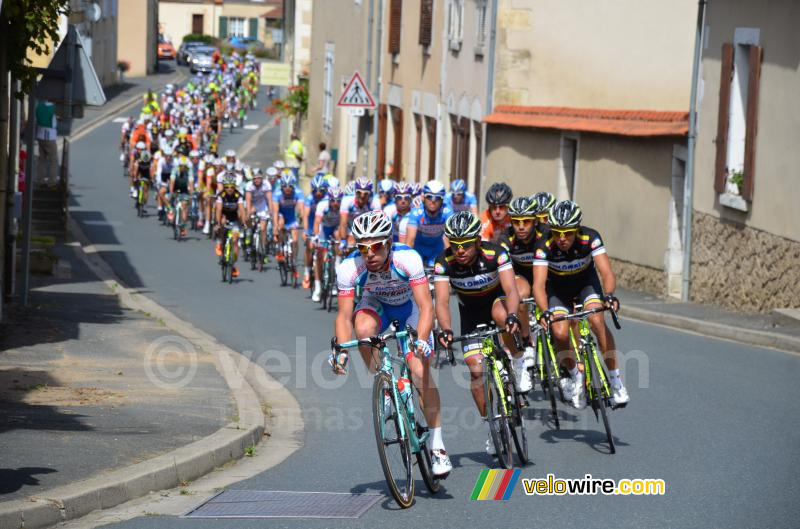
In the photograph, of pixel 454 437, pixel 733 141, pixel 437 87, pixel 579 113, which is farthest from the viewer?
pixel 437 87

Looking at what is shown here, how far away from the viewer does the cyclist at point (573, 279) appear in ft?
34.7

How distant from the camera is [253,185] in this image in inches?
1020

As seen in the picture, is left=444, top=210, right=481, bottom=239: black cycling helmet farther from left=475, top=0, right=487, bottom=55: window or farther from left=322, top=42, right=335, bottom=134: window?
left=322, top=42, right=335, bottom=134: window

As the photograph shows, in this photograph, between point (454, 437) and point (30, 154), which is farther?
point (30, 154)

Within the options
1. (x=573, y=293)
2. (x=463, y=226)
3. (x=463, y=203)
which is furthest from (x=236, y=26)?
(x=463, y=226)

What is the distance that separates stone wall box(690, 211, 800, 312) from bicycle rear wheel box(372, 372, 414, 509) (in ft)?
35.5

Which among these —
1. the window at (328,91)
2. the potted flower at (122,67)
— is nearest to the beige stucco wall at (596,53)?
the window at (328,91)

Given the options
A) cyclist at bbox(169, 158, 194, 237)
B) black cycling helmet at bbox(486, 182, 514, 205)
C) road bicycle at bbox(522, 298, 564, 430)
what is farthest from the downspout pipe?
cyclist at bbox(169, 158, 194, 237)

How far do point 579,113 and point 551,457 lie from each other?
650 inches

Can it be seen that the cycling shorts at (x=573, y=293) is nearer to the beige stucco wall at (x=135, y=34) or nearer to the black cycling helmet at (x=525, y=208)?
the black cycling helmet at (x=525, y=208)

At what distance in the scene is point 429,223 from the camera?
615 inches

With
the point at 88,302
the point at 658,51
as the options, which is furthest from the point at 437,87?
the point at 88,302

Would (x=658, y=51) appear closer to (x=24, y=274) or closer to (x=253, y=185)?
(x=253, y=185)

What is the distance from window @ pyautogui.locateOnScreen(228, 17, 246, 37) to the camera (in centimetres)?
13025
